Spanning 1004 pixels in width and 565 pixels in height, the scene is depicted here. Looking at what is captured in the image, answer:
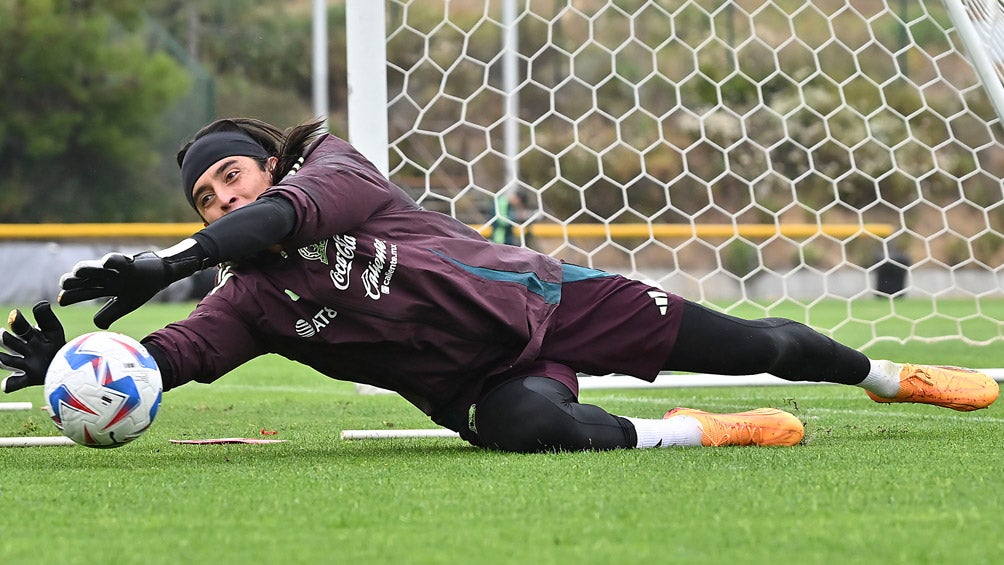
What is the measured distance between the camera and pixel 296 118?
107ft

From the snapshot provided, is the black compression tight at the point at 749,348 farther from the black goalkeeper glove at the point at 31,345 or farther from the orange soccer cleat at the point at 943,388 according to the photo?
the black goalkeeper glove at the point at 31,345

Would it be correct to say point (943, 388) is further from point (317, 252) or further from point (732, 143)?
point (732, 143)

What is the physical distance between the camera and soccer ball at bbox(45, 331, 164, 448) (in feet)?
10.2

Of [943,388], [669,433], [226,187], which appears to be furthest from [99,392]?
[943,388]

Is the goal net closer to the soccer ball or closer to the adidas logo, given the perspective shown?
the adidas logo

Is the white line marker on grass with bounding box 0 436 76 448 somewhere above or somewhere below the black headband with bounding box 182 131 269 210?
below

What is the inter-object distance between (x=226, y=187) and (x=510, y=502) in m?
1.32

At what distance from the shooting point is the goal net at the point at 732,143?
6.57m

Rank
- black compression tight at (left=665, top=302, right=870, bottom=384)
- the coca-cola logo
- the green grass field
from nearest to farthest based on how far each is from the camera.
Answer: the green grass field, the coca-cola logo, black compression tight at (left=665, top=302, right=870, bottom=384)

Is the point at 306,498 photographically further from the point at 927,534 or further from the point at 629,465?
the point at 927,534

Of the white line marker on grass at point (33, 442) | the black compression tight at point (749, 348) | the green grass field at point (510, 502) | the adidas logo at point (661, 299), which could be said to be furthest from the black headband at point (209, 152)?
the black compression tight at point (749, 348)

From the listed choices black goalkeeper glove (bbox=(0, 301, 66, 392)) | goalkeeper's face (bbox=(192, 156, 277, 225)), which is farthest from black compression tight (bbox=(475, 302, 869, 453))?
black goalkeeper glove (bbox=(0, 301, 66, 392))

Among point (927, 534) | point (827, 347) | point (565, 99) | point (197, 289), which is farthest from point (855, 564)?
point (565, 99)

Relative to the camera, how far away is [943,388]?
3979 millimetres
